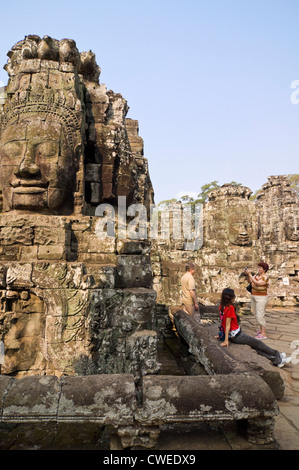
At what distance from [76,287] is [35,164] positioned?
66.9 inches

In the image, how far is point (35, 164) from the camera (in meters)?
3.70

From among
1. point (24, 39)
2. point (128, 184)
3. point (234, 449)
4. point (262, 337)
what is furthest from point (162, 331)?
point (24, 39)

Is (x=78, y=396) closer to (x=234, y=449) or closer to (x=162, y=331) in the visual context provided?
(x=234, y=449)

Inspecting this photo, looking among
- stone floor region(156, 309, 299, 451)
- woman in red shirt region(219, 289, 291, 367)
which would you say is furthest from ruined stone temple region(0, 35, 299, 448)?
woman in red shirt region(219, 289, 291, 367)

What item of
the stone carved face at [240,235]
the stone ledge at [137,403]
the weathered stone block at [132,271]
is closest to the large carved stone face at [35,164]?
the weathered stone block at [132,271]

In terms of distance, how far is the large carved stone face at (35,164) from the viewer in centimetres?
369

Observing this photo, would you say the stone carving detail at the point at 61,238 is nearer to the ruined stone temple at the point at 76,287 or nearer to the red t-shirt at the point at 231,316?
the ruined stone temple at the point at 76,287

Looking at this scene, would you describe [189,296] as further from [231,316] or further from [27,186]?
[27,186]

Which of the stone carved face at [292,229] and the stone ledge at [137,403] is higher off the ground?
the stone carved face at [292,229]

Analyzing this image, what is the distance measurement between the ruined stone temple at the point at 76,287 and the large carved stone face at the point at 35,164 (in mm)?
14

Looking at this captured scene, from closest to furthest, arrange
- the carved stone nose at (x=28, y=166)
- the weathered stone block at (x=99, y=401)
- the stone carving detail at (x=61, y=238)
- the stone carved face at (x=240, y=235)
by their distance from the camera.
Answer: the weathered stone block at (x=99, y=401) → the stone carving detail at (x=61, y=238) → the carved stone nose at (x=28, y=166) → the stone carved face at (x=240, y=235)

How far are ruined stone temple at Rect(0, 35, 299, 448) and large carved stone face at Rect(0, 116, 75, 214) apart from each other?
0.05ft

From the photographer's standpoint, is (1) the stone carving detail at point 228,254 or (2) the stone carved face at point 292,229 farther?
(2) the stone carved face at point 292,229

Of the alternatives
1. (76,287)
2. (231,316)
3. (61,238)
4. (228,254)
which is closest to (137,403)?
(76,287)
